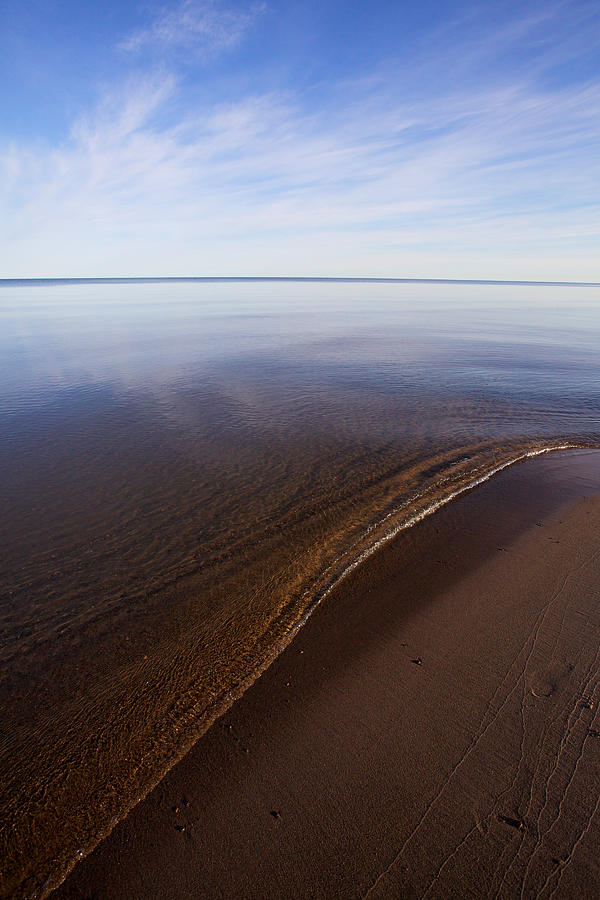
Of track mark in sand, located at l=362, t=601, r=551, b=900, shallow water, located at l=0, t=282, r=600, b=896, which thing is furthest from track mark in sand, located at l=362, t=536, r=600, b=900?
shallow water, located at l=0, t=282, r=600, b=896

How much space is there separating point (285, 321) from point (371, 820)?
166ft

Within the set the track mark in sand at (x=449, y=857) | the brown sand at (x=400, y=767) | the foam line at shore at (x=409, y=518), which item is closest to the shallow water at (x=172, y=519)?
the foam line at shore at (x=409, y=518)

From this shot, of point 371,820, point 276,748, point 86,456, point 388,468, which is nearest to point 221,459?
point 86,456

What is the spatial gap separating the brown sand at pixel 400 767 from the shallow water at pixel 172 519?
534mm

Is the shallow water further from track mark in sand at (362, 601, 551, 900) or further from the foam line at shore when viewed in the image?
track mark in sand at (362, 601, 551, 900)

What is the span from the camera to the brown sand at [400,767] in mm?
3865

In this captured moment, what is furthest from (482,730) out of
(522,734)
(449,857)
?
(449,857)

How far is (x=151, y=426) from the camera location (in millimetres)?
15492

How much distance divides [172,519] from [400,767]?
6.57 metres

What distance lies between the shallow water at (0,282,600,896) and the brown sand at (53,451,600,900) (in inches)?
21.0

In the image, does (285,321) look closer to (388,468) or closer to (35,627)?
(388,468)

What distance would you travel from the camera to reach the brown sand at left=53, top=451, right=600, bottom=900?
387 centimetres

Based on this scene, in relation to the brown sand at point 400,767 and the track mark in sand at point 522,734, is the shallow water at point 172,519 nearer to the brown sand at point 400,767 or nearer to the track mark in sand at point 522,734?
the brown sand at point 400,767

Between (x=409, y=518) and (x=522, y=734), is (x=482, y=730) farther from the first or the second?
(x=409, y=518)
